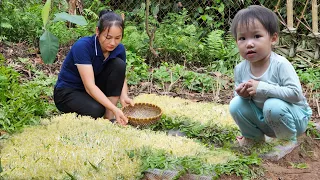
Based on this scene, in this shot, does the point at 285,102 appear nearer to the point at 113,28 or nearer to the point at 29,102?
the point at 113,28

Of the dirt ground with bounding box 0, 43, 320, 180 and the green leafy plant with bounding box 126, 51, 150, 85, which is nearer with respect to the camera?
the dirt ground with bounding box 0, 43, 320, 180

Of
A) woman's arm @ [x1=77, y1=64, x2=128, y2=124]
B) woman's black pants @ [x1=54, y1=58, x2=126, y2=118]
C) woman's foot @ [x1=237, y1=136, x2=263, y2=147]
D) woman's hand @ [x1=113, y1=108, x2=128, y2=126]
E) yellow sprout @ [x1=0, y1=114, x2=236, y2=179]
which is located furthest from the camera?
woman's black pants @ [x1=54, y1=58, x2=126, y2=118]

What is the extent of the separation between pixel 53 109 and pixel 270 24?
82.1 inches

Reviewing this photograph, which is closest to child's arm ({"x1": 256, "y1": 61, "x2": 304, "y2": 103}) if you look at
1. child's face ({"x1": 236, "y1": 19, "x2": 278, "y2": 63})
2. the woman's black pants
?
child's face ({"x1": 236, "y1": 19, "x2": 278, "y2": 63})

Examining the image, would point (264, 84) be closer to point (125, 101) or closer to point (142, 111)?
point (142, 111)

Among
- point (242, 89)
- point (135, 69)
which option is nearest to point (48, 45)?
point (242, 89)

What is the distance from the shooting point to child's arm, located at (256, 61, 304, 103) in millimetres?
2930

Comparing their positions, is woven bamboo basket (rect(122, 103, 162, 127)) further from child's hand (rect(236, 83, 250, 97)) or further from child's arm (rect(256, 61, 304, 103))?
child's arm (rect(256, 61, 304, 103))

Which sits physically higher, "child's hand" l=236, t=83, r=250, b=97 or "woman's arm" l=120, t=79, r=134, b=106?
"child's hand" l=236, t=83, r=250, b=97

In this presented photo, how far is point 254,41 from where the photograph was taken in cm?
299

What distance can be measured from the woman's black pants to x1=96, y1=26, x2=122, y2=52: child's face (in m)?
0.23

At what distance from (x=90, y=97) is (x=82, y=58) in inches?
14.6

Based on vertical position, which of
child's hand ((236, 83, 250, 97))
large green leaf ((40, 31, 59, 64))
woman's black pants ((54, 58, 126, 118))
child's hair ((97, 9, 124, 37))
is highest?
large green leaf ((40, 31, 59, 64))

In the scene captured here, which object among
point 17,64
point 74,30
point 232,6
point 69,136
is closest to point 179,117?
point 69,136
